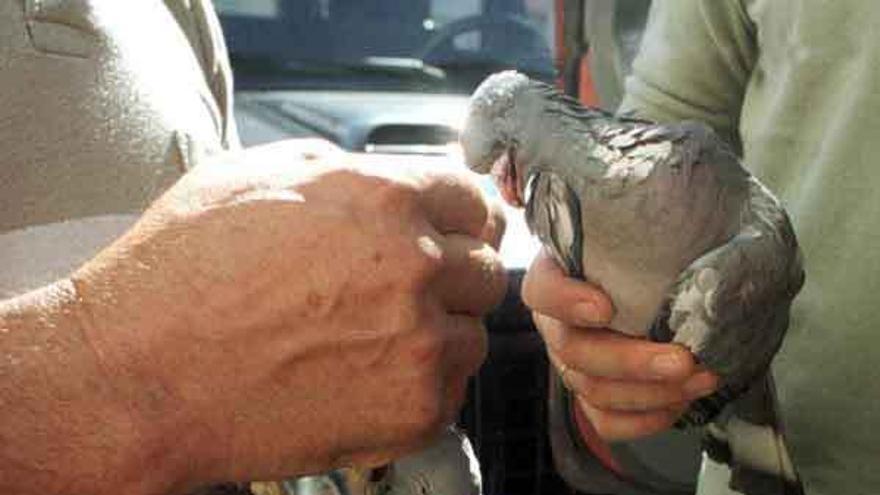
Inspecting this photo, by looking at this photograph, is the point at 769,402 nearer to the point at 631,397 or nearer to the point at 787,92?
the point at 631,397

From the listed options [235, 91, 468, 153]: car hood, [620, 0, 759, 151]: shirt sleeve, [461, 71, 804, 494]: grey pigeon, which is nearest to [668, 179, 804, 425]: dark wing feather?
[461, 71, 804, 494]: grey pigeon

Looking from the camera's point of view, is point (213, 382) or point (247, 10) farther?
point (247, 10)

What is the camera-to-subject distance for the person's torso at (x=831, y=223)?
0.92 metres

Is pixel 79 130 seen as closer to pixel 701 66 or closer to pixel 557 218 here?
pixel 557 218

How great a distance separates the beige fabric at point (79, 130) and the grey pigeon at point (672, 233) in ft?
1.07

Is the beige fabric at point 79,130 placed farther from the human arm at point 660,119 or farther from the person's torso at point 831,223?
the person's torso at point 831,223

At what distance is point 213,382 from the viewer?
0.71 m

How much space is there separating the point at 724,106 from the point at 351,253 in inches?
20.7

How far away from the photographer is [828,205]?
93 centimetres

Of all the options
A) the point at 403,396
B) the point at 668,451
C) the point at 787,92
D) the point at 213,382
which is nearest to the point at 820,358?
the point at 787,92

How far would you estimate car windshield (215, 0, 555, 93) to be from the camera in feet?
10.00

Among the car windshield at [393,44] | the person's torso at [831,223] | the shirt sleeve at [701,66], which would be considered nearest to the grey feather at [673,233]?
the person's torso at [831,223]

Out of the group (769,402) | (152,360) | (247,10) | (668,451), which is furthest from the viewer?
(247,10)

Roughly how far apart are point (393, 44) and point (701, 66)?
215cm
